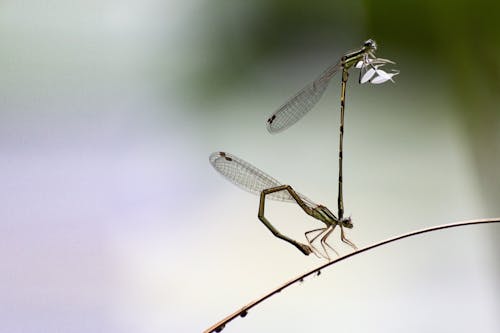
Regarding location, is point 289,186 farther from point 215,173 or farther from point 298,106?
point 215,173

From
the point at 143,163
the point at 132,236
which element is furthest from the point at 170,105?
the point at 132,236

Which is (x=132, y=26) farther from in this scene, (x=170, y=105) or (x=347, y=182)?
(x=347, y=182)

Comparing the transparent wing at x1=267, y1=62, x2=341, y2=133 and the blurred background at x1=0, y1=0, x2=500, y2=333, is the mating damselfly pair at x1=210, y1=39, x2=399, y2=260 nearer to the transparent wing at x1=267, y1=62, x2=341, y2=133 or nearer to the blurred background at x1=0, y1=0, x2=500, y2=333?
the transparent wing at x1=267, y1=62, x2=341, y2=133

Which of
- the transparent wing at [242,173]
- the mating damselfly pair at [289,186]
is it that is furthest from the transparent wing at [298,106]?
the transparent wing at [242,173]

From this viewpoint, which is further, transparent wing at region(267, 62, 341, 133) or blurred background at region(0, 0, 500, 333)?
blurred background at region(0, 0, 500, 333)

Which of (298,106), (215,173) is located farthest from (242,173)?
(215,173)

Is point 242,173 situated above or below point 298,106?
below

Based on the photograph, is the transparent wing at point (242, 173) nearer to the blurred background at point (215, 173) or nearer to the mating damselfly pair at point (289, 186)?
the mating damselfly pair at point (289, 186)

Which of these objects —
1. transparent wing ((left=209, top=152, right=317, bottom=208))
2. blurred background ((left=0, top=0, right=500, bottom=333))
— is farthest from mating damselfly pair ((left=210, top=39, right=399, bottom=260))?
blurred background ((left=0, top=0, right=500, bottom=333))

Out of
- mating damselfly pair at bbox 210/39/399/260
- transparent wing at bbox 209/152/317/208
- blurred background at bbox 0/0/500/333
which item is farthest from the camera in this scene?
blurred background at bbox 0/0/500/333
